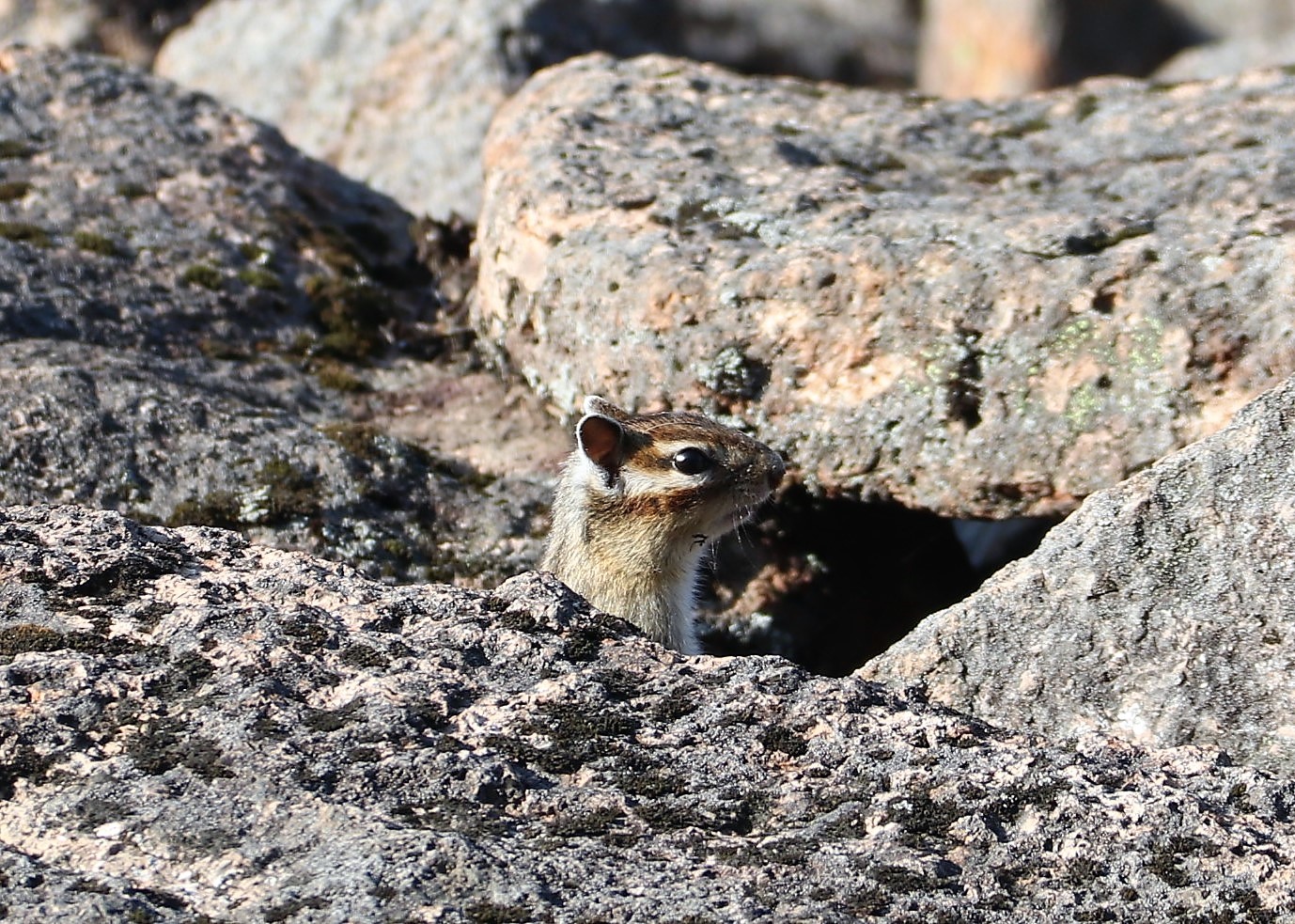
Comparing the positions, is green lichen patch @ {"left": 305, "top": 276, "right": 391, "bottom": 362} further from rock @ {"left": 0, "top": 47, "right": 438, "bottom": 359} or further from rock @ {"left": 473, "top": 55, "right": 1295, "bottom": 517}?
rock @ {"left": 473, "top": 55, "right": 1295, "bottom": 517}

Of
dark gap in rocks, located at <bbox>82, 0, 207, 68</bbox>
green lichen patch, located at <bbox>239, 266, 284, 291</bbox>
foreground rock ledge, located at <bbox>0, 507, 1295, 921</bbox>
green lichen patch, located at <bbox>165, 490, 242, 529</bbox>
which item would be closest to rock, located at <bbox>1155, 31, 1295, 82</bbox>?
dark gap in rocks, located at <bbox>82, 0, 207, 68</bbox>

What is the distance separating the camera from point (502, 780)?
15.5ft

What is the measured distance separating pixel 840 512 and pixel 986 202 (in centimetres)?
206

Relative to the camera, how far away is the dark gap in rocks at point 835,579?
29.7ft

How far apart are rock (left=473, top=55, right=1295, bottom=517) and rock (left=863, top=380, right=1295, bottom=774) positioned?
3.74 feet

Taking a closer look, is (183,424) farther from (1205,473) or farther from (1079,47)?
(1079,47)

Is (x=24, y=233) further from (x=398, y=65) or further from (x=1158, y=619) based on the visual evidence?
(x=1158, y=619)

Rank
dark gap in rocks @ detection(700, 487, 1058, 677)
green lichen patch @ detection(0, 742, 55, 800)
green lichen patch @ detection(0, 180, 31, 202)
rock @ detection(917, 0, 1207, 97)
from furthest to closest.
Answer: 1. rock @ detection(917, 0, 1207, 97)
2. green lichen patch @ detection(0, 180, 31, 202)
3. dark gap in rocks @ detection(700, 487, 1058, 677)
4. green lichen patch @ detection(0, 742, 55, 800)

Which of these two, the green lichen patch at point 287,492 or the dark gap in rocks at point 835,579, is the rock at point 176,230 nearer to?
the green lichen patch at point 287,492

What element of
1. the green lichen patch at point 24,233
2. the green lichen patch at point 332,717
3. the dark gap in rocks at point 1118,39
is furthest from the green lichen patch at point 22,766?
the dark gap in rocks at point 1118,39

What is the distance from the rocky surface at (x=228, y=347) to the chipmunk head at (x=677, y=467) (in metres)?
0.81

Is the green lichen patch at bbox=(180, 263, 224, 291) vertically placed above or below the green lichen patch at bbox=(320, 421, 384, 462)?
above

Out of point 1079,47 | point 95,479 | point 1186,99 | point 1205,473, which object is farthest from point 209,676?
point 1079,47

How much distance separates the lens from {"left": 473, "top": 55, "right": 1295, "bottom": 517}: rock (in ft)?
24.8
